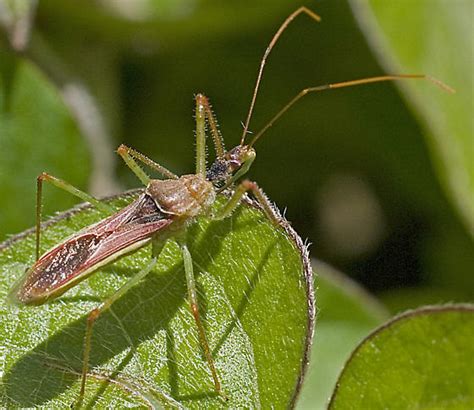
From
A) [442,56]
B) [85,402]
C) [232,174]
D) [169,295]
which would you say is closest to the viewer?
[85,402]

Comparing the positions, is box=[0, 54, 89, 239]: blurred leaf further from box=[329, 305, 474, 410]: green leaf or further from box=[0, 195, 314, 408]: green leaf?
box=[329, 305, 474, 410]: green leaf

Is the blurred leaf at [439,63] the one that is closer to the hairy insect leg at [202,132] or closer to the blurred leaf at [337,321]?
the blurred leaf at [337,321]

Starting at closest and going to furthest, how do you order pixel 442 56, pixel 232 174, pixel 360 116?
1. pixel 232 174
2. pixel 442 56
3. pixel 360 116

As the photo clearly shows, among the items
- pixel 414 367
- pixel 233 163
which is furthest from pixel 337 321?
pixel 414 367

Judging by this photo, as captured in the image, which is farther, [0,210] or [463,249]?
[463,249]

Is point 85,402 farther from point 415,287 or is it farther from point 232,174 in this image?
point 415,287

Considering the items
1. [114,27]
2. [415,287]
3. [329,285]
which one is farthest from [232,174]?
[415,287]

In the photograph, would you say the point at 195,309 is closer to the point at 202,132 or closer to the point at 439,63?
the point at 202,132
